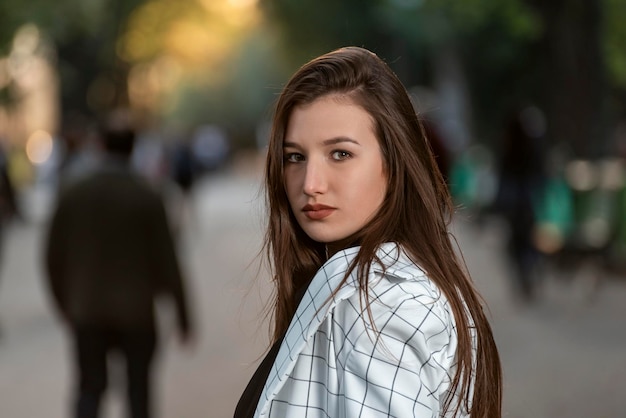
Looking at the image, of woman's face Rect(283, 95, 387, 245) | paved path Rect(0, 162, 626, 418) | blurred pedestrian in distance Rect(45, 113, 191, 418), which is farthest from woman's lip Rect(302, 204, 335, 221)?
blurred pedestrian in distance Rect(45, 113, 191, 418)

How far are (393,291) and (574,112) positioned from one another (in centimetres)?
1606

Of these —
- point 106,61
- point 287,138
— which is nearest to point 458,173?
point 106,61

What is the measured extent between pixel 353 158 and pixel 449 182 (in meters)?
2.43

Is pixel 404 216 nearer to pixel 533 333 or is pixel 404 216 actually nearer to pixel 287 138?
pixel 287 138

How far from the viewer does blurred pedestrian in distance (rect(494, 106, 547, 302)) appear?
1277cm

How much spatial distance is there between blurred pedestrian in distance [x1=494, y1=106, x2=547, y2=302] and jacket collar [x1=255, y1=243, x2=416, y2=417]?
10737mm

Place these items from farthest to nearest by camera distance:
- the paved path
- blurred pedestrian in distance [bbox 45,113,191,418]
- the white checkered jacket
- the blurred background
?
the blurred background, the paved path, blurred pedestrian in distance [bbox 45,113,191,418], the white checkered jacket

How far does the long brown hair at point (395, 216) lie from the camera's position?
217cm

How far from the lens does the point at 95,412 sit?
19.6 ft

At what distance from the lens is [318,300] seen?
6.81 feet

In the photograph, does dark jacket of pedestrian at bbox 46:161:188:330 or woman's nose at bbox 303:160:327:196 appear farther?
dark jacket of pedestrian at bbox 46:161:188:330

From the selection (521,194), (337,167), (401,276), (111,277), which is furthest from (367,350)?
(521,194)

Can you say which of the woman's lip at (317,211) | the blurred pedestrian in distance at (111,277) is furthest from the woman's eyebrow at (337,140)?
the blurred pedestrian in distance at (111,277)

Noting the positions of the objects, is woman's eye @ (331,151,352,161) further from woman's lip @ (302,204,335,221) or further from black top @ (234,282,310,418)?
black top @ (234,282,310,418)
